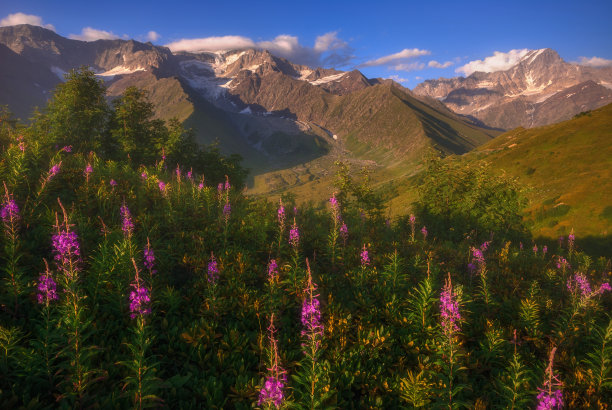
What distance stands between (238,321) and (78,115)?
2391cm

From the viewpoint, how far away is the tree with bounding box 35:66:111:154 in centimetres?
1986

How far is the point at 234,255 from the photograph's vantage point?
854 centimetres

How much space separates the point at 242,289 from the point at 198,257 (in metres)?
2.05

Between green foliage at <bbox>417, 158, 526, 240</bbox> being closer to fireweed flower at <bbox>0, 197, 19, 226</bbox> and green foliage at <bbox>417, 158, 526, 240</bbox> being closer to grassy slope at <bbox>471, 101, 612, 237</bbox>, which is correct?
grassy slope at <bbox>471, 101, 612, 237</bbox>

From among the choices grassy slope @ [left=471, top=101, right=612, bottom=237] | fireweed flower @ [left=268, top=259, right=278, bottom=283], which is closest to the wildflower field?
fireweed flower @ [left=268, top=259, right=278, bottom=283]

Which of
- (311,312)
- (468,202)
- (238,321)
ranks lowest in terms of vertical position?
(238,321)

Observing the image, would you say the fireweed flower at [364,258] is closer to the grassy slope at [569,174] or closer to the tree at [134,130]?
the tree at [134,130]

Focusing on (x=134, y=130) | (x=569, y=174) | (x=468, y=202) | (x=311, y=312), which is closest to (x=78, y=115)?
(x=134, y=130)

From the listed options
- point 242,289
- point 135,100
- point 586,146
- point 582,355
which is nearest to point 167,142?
point 135,100

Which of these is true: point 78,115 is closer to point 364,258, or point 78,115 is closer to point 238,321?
point 238,321

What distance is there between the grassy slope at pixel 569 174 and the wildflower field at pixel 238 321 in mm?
26513

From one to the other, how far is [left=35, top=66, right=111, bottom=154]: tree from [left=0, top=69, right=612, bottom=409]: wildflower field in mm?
11822

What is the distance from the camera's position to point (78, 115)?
2123 centimetres

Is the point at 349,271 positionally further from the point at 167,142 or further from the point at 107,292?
the point at 167,142
